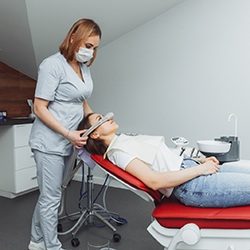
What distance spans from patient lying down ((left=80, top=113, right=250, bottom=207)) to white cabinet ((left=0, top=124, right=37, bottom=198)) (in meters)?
1.52

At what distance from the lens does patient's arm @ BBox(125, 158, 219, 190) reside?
1352 millimetres

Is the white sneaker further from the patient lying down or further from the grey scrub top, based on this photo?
the patient lying down

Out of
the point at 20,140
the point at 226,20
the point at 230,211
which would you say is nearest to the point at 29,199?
the point at 20,140

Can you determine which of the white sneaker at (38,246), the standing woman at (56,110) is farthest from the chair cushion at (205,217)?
the white sneaker at (38,246)

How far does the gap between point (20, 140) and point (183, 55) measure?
67.9 inches

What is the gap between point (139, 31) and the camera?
9.87ft

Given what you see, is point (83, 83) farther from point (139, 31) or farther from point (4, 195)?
point (4, 195)

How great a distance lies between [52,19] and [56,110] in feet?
3.54

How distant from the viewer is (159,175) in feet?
4.48

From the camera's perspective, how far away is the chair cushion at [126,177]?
1.34 m

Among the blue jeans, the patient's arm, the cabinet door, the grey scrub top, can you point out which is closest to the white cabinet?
the cabinet door

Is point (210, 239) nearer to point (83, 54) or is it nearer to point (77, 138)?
point (77, 138)

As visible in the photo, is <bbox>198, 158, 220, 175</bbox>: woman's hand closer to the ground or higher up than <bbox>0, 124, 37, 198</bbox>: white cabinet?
higher up

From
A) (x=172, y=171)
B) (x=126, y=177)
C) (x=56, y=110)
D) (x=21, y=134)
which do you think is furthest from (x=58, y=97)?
(x=21, y=134)
